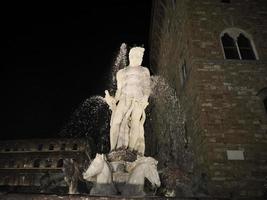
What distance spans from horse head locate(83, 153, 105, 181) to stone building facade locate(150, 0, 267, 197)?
Answer: 469 centimetres

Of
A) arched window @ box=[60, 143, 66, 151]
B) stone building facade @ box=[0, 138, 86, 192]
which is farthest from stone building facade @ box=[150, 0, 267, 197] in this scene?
arched window @ box=[60, 143, 66, 151]

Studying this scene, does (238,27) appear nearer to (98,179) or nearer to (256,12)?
(256,12)

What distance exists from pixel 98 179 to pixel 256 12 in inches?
434

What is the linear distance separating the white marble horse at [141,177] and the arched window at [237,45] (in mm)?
7724

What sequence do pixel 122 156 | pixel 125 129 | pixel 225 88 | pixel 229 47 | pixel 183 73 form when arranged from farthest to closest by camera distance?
pixel 183 73
pixel 229 47
pixel 225 88
pixel 125 129
pixel 122 156

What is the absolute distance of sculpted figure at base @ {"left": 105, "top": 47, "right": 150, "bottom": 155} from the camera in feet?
22.1

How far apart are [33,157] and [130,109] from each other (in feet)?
129

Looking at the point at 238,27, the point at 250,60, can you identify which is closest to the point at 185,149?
the point at 250,60

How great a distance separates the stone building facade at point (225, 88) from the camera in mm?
9430

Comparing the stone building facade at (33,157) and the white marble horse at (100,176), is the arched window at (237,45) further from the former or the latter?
the stone building facade at (33,157)

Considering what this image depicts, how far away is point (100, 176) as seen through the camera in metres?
5.50

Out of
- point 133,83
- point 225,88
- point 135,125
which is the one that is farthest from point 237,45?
point 135,125

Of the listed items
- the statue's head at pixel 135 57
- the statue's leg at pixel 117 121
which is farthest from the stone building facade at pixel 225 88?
the statue's leg at pixel 117 121

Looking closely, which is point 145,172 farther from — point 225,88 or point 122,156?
point 225,88
